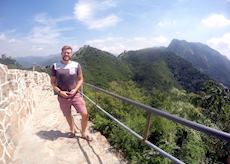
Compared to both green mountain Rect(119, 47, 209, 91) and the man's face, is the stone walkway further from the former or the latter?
green mountain Rect(119, 47, 209, 91)

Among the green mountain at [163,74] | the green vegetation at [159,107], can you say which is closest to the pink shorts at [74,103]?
the green vegetation at [159,107]

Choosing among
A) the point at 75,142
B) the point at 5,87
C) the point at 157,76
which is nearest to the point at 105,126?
the point at 75,142

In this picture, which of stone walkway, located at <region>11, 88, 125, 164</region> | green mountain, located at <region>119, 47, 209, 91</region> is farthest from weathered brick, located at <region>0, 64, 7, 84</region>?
green mountain, located at <region>119, 47, 209, 91</region>

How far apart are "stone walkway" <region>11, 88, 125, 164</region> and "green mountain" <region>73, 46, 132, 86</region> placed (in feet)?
344

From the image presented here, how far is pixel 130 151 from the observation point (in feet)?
18.0

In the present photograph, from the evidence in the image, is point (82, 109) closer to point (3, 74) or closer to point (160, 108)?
point (3, 74)

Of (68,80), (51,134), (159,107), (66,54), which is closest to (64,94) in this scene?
(68,80)

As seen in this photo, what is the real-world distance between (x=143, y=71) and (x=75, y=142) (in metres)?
150

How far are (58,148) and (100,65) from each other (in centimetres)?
12766

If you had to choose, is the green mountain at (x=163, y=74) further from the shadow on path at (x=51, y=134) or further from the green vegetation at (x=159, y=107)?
the shadow on path at (x=51, y=134)

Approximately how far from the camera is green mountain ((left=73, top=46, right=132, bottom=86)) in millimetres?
118875

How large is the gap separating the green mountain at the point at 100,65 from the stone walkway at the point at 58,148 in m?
105

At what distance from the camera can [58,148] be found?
18.7 feet

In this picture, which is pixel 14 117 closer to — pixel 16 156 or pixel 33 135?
pixel 33 135
